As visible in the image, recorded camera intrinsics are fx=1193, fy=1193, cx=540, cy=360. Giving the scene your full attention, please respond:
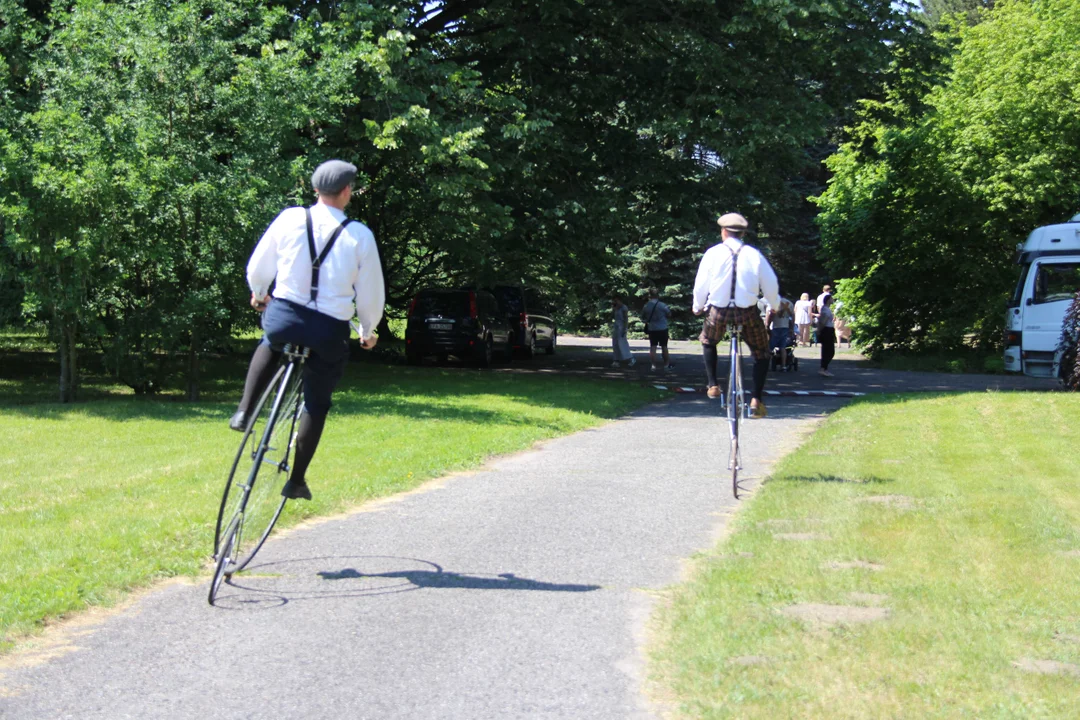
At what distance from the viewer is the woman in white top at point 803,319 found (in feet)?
137

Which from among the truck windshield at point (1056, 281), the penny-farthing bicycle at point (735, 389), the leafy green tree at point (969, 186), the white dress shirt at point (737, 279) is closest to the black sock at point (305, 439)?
the white dress shirt at point (737, 279)

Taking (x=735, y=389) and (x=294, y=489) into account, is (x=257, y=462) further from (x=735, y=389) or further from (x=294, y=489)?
(x=735, y=389)

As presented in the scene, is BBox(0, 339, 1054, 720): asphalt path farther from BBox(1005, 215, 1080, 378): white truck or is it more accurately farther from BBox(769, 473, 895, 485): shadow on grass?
BBox(1005, 215, 1080, 378): white truck

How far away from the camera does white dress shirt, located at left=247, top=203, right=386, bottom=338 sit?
19.9 feet

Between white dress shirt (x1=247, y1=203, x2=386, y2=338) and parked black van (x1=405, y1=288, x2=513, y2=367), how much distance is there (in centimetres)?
2272

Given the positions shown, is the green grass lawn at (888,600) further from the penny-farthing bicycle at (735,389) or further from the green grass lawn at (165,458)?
the green grass lawn at (165,458)

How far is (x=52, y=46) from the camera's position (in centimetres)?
1761

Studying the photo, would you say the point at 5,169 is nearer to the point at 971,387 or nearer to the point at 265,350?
the point at 265,350

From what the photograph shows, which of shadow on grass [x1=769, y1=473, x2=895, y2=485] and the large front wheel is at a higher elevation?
the large front wheel

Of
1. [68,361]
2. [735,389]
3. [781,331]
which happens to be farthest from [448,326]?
[735,389]

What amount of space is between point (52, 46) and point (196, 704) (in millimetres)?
15601

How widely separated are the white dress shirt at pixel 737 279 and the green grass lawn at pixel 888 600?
1567 millimetres

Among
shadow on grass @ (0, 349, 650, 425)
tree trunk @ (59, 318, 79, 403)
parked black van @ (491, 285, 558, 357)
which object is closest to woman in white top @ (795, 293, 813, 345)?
parked black van @ (491, 285, 558, 357)

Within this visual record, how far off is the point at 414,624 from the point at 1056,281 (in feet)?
67.9
